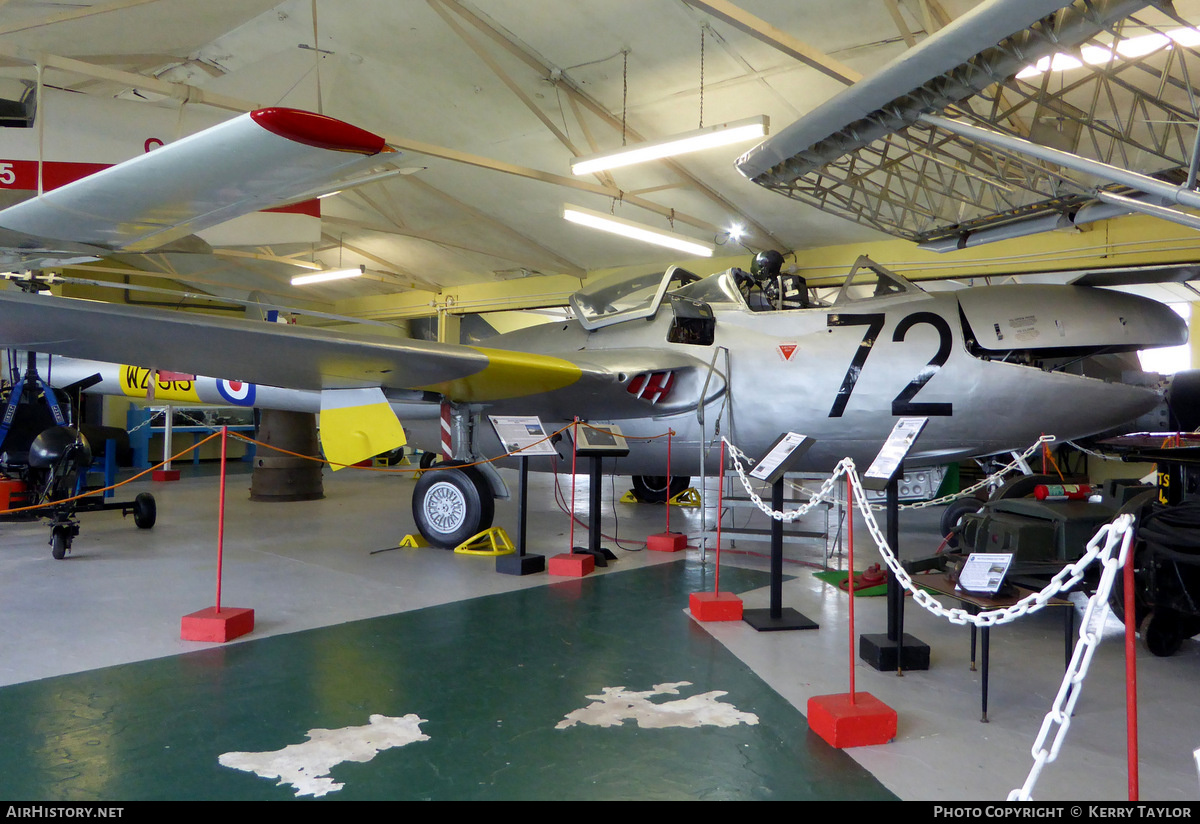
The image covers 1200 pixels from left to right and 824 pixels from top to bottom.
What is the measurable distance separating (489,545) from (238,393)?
157 inches

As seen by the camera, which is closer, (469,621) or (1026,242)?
(469,621)

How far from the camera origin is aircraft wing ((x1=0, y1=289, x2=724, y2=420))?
14.2 feet

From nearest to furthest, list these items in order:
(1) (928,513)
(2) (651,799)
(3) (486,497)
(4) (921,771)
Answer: (2) (651,799), (4) (921,771), (3) (486,497), (1) (928,513)

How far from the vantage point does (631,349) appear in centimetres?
709

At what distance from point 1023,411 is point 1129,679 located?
4797mm

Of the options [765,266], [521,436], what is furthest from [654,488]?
[521,436]

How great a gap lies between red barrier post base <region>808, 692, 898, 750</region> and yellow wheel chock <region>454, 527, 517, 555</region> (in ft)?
13.4

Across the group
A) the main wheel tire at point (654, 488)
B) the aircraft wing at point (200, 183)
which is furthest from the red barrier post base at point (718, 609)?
the main wheel tire at point (654, 488)

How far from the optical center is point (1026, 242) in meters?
12.3

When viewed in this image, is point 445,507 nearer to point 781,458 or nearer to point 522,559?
point 522,559

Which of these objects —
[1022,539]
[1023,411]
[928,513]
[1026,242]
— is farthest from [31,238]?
[1026,242]

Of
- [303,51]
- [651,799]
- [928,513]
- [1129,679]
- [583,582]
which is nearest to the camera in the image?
[1129,679]

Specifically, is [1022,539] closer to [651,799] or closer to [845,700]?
[845,700]

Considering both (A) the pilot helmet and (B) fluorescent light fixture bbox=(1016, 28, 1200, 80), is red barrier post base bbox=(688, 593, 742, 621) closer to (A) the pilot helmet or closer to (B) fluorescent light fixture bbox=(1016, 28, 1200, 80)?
(A) the pilot helmet
